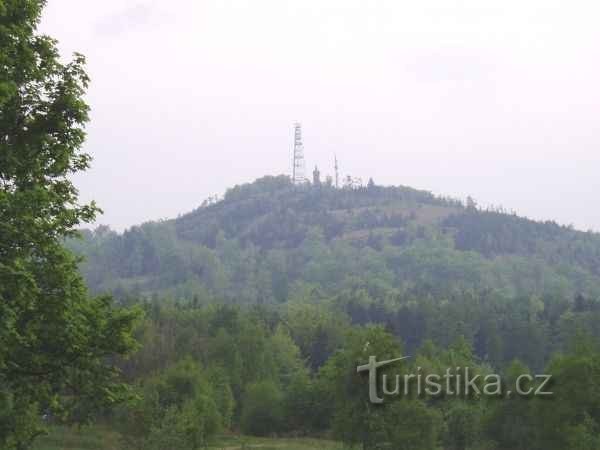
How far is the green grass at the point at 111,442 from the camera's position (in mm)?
66688

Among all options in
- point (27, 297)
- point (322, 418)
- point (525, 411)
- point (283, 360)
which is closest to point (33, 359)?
point (27, 297)

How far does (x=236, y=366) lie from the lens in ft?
330

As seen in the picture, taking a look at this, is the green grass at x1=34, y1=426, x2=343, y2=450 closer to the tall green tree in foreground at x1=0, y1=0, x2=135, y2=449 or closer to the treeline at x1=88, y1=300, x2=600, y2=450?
the treeline at x1=88, y1=300, x2=600, y2=450

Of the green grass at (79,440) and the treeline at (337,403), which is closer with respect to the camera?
the treeline at (337,403)

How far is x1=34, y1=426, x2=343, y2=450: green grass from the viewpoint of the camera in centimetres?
6669

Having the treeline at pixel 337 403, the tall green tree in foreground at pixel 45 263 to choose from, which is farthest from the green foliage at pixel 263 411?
the tall green tree in foreground at pixel 45 263

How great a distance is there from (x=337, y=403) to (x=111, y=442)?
31.1 metres

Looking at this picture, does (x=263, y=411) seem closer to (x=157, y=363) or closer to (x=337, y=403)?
(x=157, y=363)

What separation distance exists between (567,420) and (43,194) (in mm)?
39455

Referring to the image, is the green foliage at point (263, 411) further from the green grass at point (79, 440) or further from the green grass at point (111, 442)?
the green grass at point (79, 440)

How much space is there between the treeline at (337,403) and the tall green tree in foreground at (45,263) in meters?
1.60

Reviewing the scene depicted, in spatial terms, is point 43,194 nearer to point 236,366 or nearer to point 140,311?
point 140,311

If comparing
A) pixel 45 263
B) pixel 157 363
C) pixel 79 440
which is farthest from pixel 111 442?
pixel 45 263

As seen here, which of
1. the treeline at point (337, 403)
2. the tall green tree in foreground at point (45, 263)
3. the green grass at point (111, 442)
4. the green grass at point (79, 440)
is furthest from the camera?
the green grass at point (111, 442)
